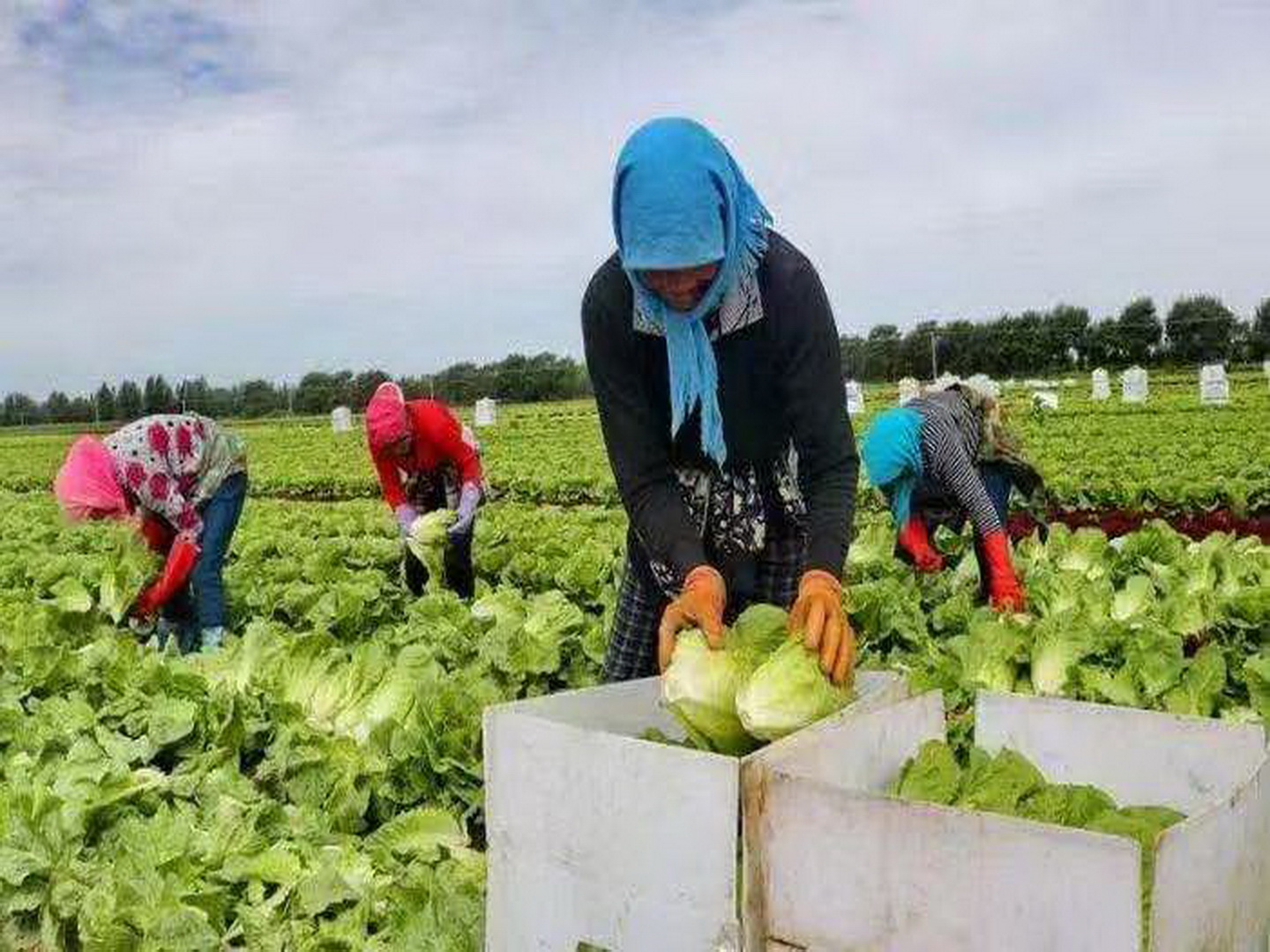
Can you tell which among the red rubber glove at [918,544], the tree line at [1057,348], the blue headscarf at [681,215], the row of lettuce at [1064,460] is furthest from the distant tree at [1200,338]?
the blue headscarf at [681,215]

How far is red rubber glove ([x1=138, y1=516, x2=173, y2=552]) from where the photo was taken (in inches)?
237

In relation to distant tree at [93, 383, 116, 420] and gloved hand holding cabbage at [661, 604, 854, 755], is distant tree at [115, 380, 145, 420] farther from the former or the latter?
gloved hand holding cabbage at [661, 604, 854, 755]

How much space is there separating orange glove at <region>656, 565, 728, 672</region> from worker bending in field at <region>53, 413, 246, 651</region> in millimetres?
3431

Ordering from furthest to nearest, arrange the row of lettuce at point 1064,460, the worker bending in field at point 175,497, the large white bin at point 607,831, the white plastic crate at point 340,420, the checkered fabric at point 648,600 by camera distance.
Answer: the white plastic crate at point 340,420 < the row of lettuce at point 1064,460 < the worker bending in field at point 175,497 < the checkered fabric at point 648,600 < the large white bin at point 607,831

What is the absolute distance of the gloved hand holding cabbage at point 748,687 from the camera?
2.22 m

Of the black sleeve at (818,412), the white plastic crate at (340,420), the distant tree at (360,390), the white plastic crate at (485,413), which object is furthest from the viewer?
the distant tree at (360,390)

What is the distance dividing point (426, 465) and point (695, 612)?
4.73 metres

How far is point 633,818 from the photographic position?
210 cm

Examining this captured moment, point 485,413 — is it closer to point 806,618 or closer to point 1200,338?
point 1200,338

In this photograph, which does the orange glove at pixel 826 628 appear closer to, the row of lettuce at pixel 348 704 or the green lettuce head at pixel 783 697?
the green lettuce head at pixel 783 697

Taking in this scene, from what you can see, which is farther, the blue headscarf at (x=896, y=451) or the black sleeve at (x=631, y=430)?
the blue headscarf at (x=896, y=451)

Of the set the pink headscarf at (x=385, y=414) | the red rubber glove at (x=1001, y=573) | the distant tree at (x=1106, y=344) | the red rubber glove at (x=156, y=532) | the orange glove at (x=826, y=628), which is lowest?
the red rubber glove at (x=1001, y=573)

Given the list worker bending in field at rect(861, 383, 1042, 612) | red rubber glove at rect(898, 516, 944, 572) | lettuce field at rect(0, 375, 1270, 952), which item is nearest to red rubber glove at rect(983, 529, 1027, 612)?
worker bending in field at rect(861, 383, 1042, 612)

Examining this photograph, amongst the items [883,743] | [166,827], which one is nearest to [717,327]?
[883,743]
